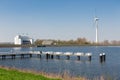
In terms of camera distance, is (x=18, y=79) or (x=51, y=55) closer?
(x=18, y=79)

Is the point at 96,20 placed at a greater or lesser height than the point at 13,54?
greater

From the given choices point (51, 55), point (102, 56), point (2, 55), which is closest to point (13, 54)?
point (2, 55)

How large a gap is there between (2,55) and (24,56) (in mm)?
8700

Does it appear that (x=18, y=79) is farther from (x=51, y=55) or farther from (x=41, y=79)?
(x=51, y=55)

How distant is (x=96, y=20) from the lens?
18625 cm

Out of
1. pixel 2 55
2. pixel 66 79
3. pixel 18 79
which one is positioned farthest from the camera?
pixel 2 55

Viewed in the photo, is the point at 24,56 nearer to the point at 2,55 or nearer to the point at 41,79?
the point at 2,55

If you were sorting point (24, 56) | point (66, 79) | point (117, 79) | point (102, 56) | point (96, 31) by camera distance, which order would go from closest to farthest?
1. point (66, 79)
2. point (117, 79)
3. point (102, 56)
4. point (24, 56)
5. point (96, 31)

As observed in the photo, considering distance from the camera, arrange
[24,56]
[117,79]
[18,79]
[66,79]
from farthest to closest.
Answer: [24,56], [117,79], [66,79], [18,79]

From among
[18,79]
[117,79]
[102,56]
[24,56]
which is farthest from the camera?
[24,56]

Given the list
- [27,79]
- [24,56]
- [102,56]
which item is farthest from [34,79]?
[24,56]

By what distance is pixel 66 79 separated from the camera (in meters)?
27.6

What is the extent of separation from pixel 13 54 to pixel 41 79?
61.5 meters

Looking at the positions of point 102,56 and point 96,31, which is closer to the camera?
point 102,56
